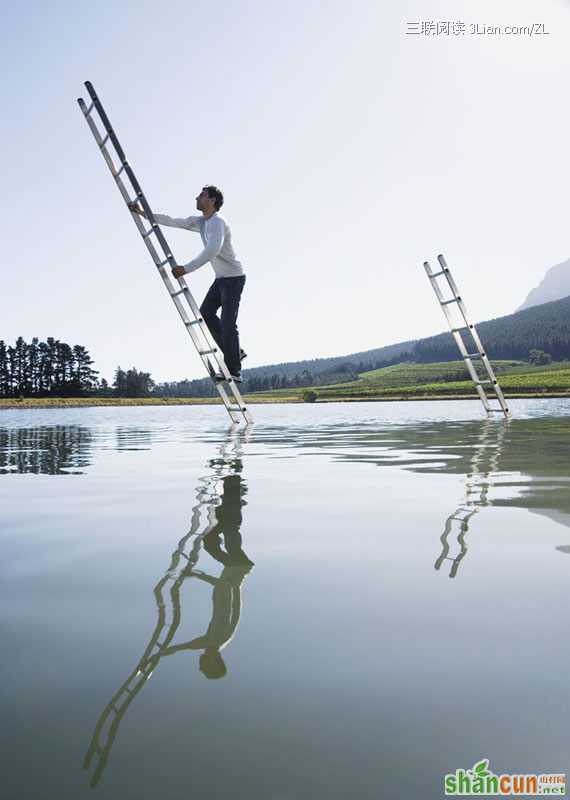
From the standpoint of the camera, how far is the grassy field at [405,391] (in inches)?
2766

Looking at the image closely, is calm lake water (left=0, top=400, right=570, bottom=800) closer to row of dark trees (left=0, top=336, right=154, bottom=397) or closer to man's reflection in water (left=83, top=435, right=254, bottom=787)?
man's reflection in water (left=83, top=435, right=254, bottom=787)

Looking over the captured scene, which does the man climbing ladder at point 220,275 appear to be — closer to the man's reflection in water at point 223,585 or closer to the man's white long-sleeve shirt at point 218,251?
the man's white long-sleeve shirt at point 218,251

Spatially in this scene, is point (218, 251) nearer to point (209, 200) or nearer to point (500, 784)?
point (209, 200)

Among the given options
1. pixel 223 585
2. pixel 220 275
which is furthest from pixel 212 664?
pixel 220 275

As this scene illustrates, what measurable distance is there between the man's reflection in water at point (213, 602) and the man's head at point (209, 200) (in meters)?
8.44

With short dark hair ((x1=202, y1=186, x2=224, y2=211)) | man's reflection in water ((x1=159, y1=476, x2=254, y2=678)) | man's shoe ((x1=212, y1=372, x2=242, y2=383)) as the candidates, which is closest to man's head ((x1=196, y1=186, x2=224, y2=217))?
short dark hair ((x1=202, y1=186, x2=224, y2=211))

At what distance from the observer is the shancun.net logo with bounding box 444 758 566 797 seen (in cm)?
121

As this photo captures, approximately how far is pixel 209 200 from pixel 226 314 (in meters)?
2.16

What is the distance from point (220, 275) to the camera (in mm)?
11484

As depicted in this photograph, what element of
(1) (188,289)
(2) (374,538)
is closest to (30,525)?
(2) (374,538)

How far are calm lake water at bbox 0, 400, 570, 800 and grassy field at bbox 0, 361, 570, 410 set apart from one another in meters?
51.6

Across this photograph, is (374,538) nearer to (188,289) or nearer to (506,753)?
(506,753)

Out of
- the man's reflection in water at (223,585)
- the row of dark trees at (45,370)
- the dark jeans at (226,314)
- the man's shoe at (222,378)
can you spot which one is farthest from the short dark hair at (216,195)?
the row of dark trees at (45,370)

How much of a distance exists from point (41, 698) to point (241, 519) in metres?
2.19
